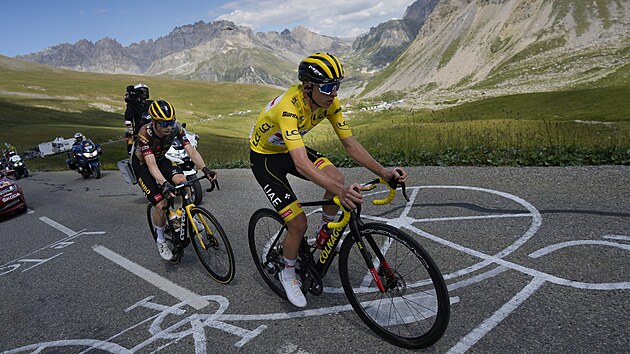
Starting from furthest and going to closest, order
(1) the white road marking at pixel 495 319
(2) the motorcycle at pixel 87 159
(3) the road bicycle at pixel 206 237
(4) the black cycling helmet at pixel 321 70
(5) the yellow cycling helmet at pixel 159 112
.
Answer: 1. (2) the motorcycle at pixel 87 159
2. (5) the yellow cycling helmet at pixel 159 112
3. (3) the road bicycle at pixel 206 237
4. (4) the black cycling helmet at pixel 321 70
5. (1) the white road marking at pixel 495 319

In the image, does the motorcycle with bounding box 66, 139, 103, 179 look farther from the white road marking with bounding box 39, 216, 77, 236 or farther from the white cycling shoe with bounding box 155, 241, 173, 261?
the white cycling shoe with bounding box 155, 241, 173, 261

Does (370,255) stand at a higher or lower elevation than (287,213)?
lower

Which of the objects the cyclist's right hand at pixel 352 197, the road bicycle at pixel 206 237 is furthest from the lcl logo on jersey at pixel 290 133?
the road bicycle at pixel 206 237

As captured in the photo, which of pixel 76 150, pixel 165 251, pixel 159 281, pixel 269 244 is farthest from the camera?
pixel 76 150

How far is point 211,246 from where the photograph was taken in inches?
249

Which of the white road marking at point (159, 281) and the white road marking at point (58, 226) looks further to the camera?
the white road marking at point (58, 226)

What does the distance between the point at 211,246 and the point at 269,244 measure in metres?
1.28

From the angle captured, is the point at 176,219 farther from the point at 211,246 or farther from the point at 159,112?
the point at 159,112

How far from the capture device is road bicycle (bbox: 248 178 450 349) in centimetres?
383

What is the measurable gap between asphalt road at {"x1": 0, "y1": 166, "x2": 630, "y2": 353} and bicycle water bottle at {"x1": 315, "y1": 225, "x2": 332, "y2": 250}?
0.80 meters

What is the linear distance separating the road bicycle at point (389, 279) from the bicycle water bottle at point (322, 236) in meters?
0.07

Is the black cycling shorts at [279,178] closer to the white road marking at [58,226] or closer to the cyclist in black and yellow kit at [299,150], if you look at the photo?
the cyclist in black and yellow kit at [299,150]

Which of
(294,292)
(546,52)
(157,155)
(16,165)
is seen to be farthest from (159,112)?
(546,52)

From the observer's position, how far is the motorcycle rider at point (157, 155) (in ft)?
21.4
